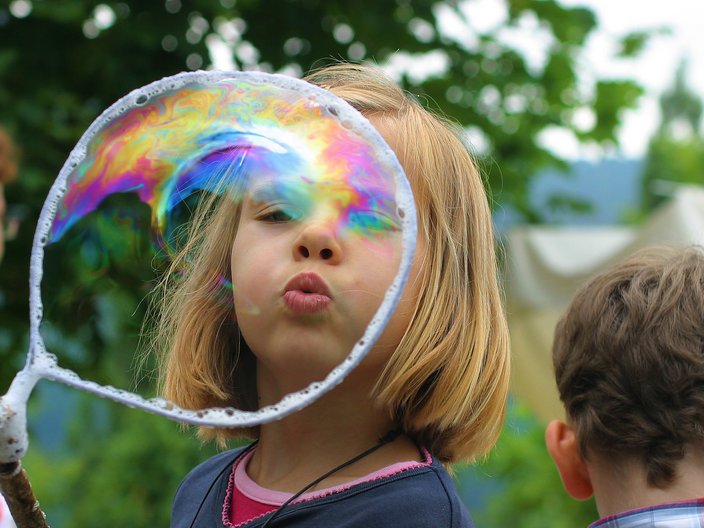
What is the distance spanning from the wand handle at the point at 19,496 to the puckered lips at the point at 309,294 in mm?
383

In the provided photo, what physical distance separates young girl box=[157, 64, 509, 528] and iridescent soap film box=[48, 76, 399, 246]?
6cm

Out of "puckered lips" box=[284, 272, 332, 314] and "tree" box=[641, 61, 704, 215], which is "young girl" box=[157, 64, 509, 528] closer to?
"puckered lips" box=[284, 272, 332, 314]

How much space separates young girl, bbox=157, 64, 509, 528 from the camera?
1239mm

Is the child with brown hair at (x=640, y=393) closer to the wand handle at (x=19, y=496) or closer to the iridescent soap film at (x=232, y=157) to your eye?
the iridescent soap film at (x=232, y=157)

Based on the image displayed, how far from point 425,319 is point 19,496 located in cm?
59

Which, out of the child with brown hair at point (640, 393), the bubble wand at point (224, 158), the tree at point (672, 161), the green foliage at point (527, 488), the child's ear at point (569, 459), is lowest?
the green foliage at point (527, 488)

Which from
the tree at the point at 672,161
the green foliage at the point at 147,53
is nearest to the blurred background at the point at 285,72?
the green foliage at the point at 147,53

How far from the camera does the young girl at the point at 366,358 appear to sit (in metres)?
1.24

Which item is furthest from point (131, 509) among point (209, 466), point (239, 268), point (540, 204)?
point (239, 268)

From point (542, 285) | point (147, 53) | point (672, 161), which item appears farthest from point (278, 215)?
point (672, 161)

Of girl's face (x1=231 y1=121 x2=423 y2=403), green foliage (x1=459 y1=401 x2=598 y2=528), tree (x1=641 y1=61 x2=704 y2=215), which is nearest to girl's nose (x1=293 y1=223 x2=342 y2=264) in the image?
girl's face (x1=231 y1=121 x2=423 y2=403)

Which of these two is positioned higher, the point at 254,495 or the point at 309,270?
the point at 309,270

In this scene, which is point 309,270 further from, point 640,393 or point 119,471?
point 119,471

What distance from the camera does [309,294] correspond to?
1203mm
